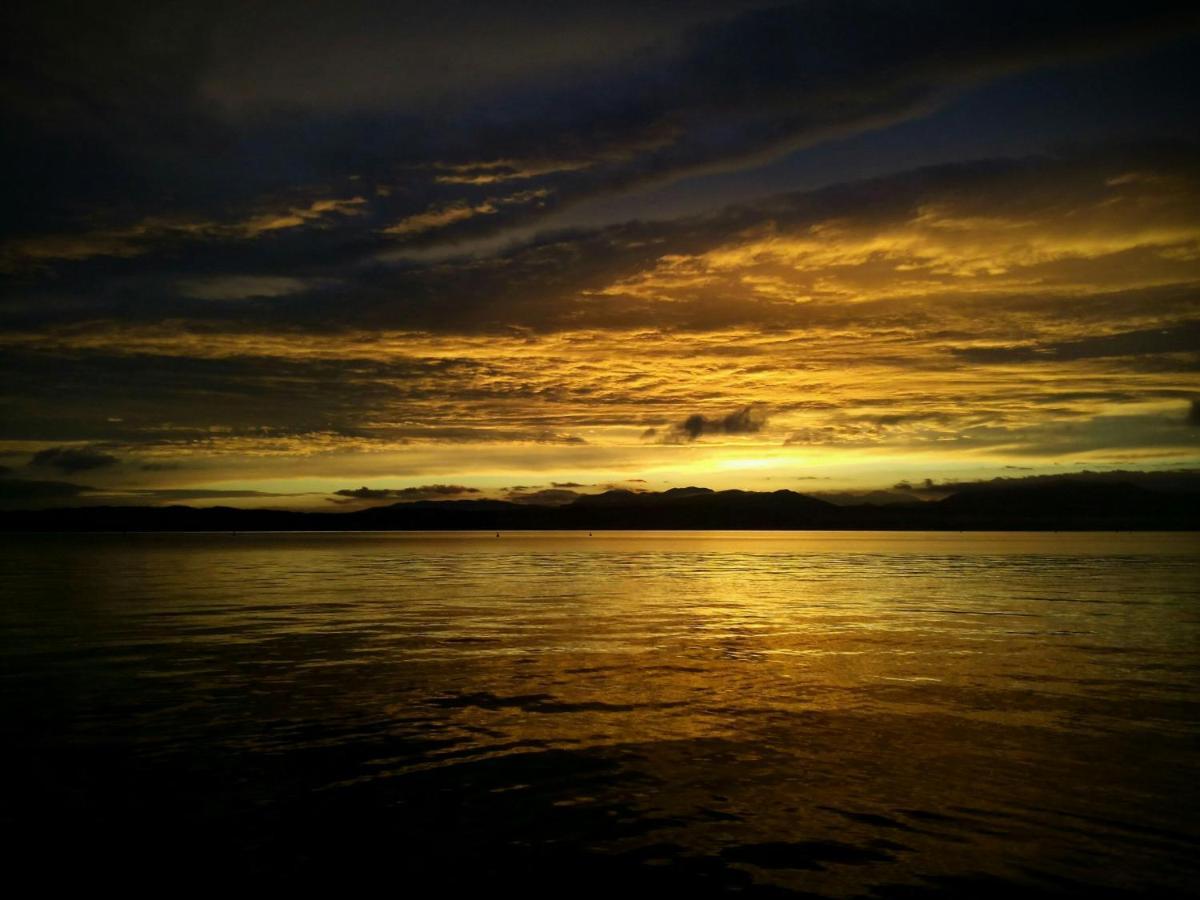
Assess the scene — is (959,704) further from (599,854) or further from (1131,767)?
(599,854)

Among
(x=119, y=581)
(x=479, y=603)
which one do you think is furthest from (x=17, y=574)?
(x=479, y=603)

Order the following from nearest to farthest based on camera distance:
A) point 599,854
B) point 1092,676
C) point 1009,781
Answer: point 599,854 < point 1009,781 < point 1092,676

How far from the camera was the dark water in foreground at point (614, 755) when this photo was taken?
12086 millimetres

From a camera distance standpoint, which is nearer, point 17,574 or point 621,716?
point 621,716

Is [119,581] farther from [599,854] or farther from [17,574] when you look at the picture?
[599,854]

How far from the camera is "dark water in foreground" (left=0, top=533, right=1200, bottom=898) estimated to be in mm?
12086

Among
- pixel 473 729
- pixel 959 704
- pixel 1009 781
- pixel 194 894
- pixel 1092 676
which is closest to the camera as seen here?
pixel 194 894

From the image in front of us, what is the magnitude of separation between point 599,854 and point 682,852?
1130mm

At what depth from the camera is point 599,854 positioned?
40.4ft

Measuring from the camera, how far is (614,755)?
57.3 feet

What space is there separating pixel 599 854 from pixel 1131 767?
10.6 meters

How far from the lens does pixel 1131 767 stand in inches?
656

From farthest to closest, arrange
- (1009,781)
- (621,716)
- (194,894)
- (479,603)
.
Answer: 1. (479,603)
2. (621,716)
3. (1009,781)
4. (194,894)

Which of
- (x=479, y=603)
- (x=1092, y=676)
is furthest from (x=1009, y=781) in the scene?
(x=479, y=603)
